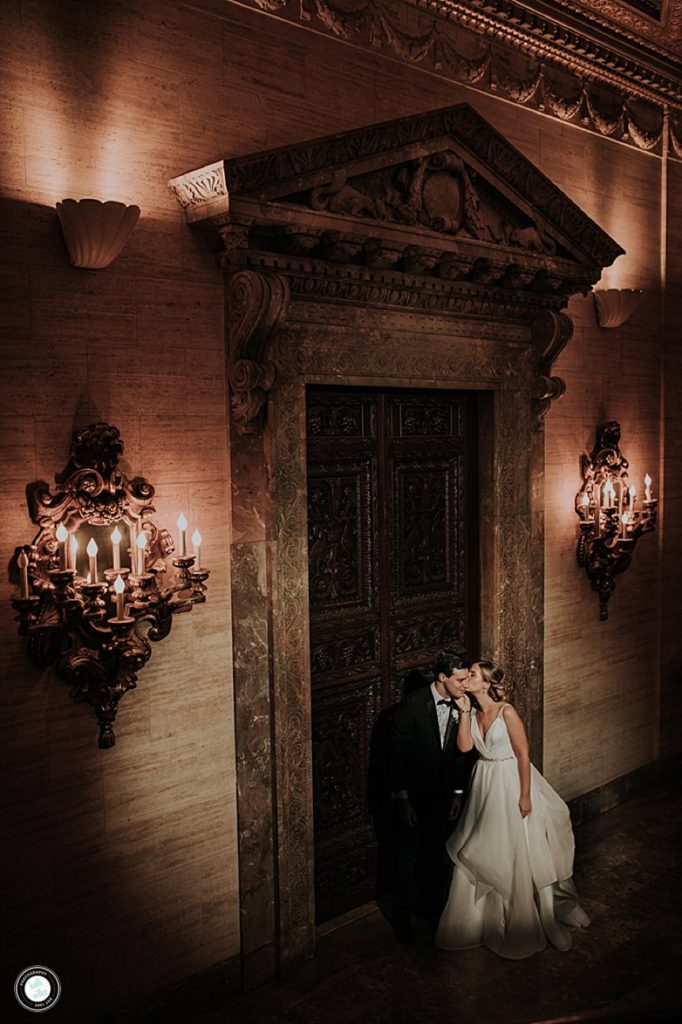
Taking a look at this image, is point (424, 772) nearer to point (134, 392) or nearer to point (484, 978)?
point (484, 978)

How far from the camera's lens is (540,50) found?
578 centimetres

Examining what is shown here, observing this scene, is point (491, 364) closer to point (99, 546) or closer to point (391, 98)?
point (391, 98)

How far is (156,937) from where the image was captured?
161 inches

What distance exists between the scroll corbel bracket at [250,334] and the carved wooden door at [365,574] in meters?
0.60

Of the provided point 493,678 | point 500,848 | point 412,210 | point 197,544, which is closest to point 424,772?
point 500,848

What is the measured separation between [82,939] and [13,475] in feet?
6.46

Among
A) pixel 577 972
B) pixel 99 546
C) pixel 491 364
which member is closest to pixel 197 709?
pixel 99 546

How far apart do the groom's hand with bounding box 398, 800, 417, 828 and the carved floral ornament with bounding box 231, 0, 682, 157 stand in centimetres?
400

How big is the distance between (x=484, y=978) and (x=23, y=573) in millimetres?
3004

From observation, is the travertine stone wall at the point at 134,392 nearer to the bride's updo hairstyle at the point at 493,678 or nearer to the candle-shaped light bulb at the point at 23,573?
the candle-shaped light bulb at the point at 23,573

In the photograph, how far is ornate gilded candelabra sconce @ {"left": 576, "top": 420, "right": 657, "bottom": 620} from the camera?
6.18 meters

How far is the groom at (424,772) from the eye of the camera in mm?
4863

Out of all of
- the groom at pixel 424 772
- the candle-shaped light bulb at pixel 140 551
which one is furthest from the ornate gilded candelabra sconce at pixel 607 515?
the candle-shaped light bulb at pixel 140 551

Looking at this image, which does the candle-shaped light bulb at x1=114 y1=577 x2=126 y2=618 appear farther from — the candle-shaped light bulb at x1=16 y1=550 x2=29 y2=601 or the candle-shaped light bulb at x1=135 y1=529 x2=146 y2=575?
the candle-shaped light bulb at x1=16 y1=550 x2=29 y2=601
